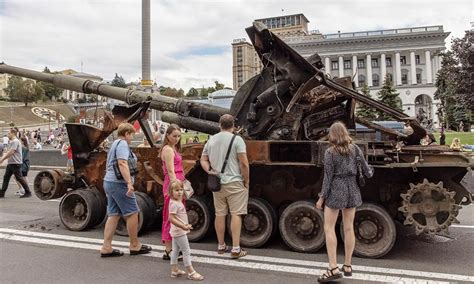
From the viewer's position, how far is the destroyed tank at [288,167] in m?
5.80

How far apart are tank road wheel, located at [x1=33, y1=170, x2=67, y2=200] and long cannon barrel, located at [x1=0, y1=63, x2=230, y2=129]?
2.02m

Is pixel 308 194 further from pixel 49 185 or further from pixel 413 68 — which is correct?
pixel 413 68

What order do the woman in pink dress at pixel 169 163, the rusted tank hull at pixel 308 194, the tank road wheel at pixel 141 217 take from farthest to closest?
the tank road wheel at pixel 141 217, the rusted tank hull at pixel 308 194, the woman in pink dress at pixel 169 163

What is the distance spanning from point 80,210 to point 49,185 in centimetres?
82

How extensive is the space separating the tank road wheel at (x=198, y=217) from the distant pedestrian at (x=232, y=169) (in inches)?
31.6

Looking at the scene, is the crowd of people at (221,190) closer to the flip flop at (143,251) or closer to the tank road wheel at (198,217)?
the flip flop at (143,251)

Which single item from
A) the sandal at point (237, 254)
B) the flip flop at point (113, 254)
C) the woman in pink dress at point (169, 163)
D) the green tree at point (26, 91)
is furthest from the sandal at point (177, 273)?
the green tree at point (26, 91)

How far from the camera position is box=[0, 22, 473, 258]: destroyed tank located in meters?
5.80

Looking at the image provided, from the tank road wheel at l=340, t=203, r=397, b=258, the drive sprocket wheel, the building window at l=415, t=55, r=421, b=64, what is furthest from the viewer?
the building window at l=415, t=55, r=421, b=64

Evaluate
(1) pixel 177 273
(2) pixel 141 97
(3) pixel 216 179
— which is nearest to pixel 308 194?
(3) pixel 216 179

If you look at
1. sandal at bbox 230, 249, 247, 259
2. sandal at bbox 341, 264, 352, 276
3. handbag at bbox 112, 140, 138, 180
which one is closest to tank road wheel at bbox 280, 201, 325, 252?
sandal at bbox 230, 249, 247, 259

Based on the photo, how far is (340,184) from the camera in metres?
4.90

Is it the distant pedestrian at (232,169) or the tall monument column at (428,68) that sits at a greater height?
the tall monument column at (428,68)

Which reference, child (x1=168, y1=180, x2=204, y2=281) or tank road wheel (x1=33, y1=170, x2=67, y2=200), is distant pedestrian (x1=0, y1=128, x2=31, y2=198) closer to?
tank road wheel (x1=33, y1=170, x2=67, y2=200)
